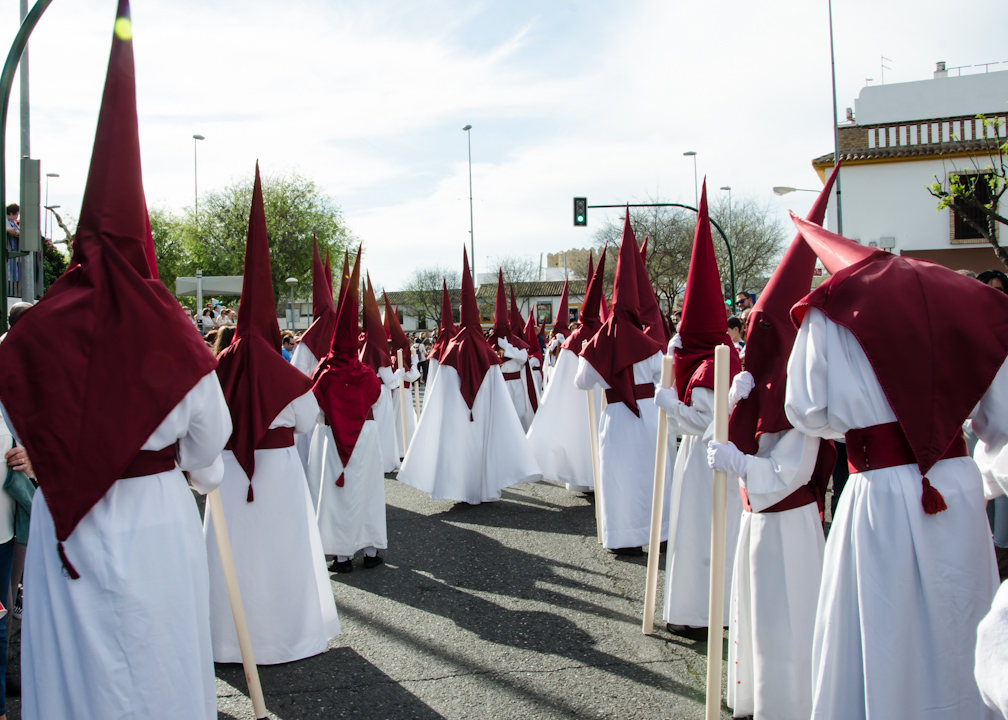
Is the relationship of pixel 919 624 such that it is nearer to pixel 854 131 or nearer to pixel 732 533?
pixel 732 533

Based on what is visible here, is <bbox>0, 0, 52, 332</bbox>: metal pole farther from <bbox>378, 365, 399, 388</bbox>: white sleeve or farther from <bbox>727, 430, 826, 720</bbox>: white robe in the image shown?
<bbox>727, 430, 826, 720</bbox>: white robe

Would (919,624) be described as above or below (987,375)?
below

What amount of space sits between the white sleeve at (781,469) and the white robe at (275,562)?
9.04 feet

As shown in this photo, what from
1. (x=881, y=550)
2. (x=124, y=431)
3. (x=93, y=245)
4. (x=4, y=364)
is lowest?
(x=881, y=550)

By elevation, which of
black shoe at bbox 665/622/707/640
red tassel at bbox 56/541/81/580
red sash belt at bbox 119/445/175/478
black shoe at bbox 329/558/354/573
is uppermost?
red sash belt at bbox 119/445/175/478

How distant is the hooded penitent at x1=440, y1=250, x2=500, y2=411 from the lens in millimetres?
8977

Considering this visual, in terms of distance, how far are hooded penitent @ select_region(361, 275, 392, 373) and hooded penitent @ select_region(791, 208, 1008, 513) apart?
6857mm

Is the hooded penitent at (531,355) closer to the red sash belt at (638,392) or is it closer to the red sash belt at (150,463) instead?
the red sash belt at (638,392)

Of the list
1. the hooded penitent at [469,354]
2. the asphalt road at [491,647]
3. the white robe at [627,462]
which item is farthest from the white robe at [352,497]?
the hooded penitent at [469,354]

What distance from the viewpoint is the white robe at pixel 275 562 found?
179 inches

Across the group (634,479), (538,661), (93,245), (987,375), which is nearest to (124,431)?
(93,245)

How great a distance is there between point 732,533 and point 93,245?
12.5 ft

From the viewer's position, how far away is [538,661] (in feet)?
14.6

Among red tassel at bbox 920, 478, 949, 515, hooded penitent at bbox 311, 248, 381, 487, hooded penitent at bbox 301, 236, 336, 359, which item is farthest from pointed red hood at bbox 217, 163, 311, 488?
hooded penitent at bbox 301, 236, 336, 359
